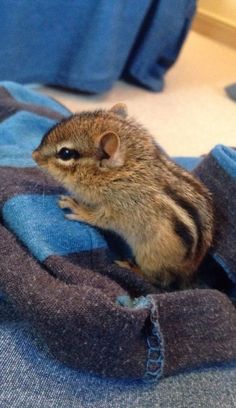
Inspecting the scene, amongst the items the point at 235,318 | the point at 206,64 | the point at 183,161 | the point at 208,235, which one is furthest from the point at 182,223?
the point at 206,64

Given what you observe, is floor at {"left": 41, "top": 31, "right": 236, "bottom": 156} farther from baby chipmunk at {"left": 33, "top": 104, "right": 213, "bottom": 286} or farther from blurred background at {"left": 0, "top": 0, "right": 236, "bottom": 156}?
baby chipmunk at {"left": 33, "top": 104, "right": 213, "bottom": 286}

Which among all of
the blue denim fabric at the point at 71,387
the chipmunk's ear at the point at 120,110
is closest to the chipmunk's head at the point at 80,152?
the chipmunk's ear at the point at 120,110

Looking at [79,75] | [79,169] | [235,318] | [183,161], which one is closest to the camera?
[235,318]

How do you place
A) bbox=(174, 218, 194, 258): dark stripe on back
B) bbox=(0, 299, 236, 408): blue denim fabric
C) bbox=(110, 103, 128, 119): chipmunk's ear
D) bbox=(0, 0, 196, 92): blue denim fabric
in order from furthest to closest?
bbox=(0, 0, 196, 92): blue denim fabric
bbox=(110, 103, 128, 119): chipmunk's ear
bbox=(174, 218, 194, 258): dark stripe on back
bbox=(0, 299, 236, 408): blue denim fabric

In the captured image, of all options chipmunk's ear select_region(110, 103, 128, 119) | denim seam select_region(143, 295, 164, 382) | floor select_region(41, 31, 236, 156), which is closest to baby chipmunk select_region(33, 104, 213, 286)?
chipmunk's ear select_region(110, 103, 128, 119)

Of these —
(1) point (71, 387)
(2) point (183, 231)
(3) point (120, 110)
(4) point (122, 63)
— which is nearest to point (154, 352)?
(1) point (71, 387)

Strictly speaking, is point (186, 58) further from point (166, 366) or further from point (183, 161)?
point (166, 366)

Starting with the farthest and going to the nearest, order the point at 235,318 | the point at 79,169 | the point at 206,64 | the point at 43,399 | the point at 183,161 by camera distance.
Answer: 1. the point at 206,64
2. the point at 183,161
3. the point at 79,169
4. the point at 235,318
5. the point at 43,399

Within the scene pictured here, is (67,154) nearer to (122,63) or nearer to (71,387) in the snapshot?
(71,387)

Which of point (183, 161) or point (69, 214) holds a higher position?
point (69, 214)
